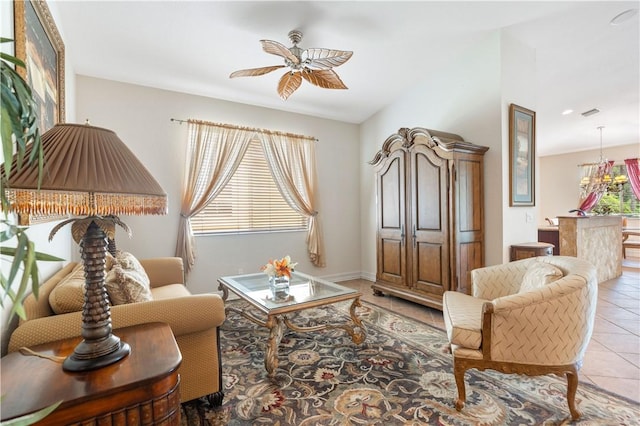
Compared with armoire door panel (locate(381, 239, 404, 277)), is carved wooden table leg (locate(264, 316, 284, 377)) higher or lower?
lower

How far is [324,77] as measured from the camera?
2.85 meters

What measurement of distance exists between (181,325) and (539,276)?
7.28 ft

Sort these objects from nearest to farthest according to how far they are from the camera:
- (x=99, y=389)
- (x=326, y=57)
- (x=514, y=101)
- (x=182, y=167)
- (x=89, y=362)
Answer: (x=99, y=389), (x=89, y=362), (x=326, y=57), (x=514, y=101), (x=182, y=167)

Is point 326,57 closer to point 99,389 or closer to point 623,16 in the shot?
point 99,389

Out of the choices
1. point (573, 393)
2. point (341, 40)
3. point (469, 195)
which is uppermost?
point (341, 40)

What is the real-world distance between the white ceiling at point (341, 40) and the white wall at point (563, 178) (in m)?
4.02

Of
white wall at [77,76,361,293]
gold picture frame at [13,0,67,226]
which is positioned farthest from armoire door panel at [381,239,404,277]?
gold picture frame at [13,0,67,226]

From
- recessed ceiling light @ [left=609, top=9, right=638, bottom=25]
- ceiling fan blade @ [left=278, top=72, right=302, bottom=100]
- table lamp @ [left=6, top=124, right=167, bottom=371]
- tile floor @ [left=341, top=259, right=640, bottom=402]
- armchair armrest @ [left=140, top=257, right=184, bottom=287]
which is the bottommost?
tile floor @ [left=341, top=259, right=640, bottom=402]

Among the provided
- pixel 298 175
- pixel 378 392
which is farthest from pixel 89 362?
pixel 298 175

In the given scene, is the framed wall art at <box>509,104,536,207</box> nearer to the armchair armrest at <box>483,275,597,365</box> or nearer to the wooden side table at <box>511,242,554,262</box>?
the wooden side table at <box>511,242,554,262</box>

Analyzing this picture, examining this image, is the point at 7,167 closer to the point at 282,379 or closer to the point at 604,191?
the point at 282,379

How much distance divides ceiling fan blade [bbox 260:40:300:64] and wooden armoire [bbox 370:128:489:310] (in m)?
1.71

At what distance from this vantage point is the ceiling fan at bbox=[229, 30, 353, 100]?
8.23 ft

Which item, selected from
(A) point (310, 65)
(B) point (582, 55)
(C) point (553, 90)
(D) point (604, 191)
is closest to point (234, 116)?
(A) point (310, 65)
